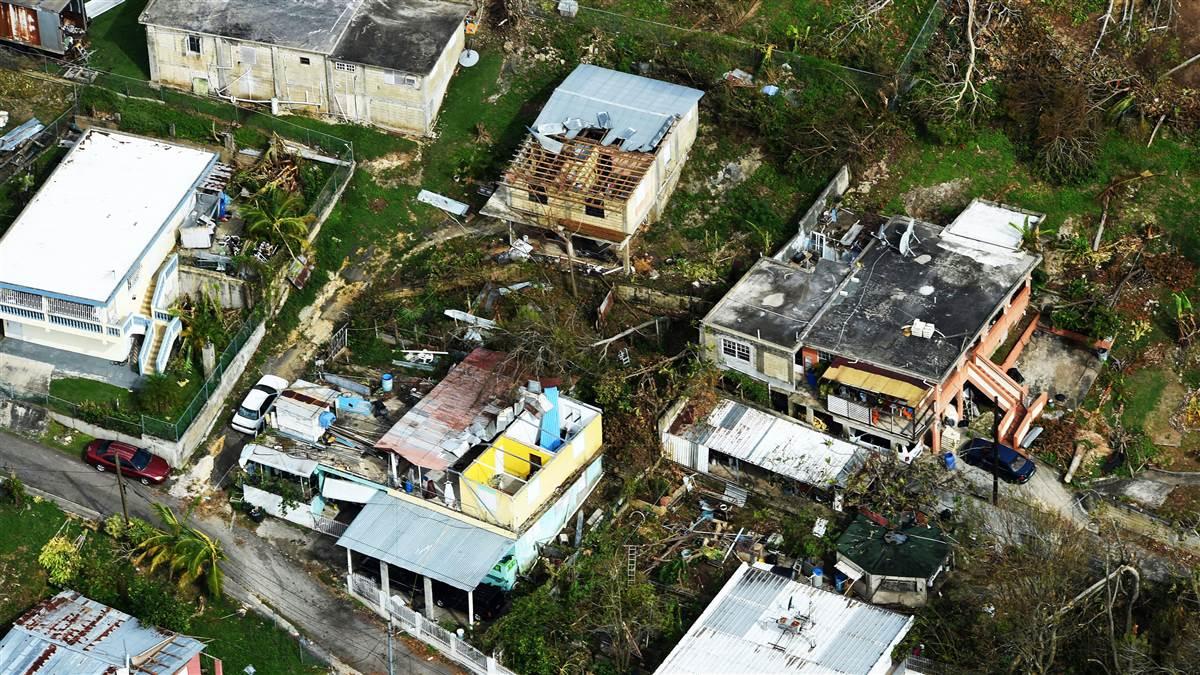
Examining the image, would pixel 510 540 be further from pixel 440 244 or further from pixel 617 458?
pixel 440 244

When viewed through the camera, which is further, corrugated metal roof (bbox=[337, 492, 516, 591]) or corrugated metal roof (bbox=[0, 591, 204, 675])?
corrugated metal roof (bbox=[337, 492, 516, 591])

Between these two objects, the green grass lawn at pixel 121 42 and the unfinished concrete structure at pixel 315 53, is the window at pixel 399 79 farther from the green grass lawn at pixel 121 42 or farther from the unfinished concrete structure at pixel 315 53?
the green grass lawn at pixel 121 42

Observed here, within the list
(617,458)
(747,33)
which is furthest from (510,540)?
(747,33)

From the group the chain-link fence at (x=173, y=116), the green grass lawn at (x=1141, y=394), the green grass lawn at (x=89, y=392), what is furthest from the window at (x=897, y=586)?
Result: the green grass lawn at (x=89, y=392)

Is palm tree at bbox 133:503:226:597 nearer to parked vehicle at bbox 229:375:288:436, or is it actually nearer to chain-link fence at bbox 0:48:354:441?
parked vehicle at bbox 229:375:288:436

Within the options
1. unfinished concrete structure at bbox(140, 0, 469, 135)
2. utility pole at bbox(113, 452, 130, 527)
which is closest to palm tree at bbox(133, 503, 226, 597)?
utility pole at bbox(113, 452, 130, 527)

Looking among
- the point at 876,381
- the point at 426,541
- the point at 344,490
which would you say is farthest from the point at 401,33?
the point at 876,381
